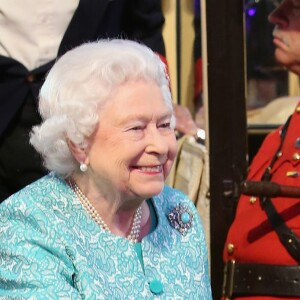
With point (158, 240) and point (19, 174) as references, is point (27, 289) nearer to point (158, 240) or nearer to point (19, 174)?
point (158, 240)

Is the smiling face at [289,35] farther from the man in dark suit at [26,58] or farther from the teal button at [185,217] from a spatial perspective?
the teal button at [185,217]

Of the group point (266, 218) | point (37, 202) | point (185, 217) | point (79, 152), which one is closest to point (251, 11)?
point (266, 218)

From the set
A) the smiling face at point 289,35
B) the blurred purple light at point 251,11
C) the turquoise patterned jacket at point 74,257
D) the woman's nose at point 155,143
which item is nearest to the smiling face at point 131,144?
the woman's nose at point 155,143

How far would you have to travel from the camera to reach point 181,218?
2.70m

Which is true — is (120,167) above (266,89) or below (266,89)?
above

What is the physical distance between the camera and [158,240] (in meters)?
2.58

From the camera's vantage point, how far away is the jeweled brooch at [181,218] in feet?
8.78

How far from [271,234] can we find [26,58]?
3.09 feet

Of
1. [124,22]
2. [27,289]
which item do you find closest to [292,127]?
[124,22]

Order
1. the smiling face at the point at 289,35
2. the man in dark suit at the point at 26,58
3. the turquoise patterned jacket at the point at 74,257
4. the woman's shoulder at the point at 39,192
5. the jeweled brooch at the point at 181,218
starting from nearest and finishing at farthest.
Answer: the turquoise patterned jacket at the point at 74,257 → the woman's shoulder at the point at 39,192 → the jeweled brooch at the point at 181,218 → the man in dark suit at the point at 26,58 → the smiling face at the point at 289,35

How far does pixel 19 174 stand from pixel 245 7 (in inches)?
58.4

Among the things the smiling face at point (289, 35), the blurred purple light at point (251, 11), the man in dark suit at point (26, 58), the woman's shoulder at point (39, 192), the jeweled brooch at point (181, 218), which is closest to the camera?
the woman's shoulder at point (39, 192)

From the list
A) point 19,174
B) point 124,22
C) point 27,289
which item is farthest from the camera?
point 124,22

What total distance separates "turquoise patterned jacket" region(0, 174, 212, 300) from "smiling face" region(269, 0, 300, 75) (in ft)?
3.64
